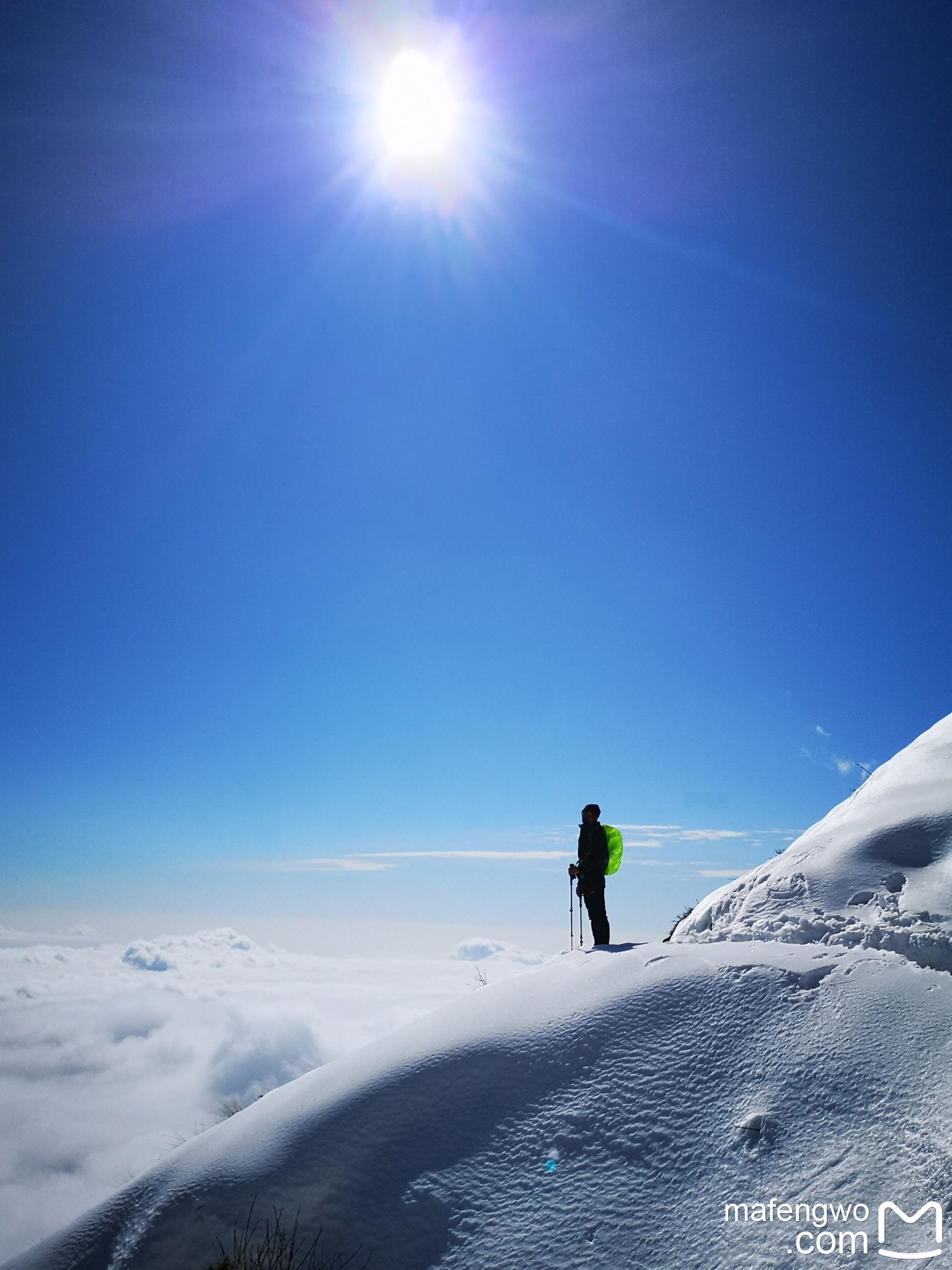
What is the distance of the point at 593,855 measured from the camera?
32.1 feet

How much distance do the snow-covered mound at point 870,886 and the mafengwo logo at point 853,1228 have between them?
220cm

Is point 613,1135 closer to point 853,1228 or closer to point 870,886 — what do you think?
point 853,1228

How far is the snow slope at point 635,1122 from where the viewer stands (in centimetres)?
340

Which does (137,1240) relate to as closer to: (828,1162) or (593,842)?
(828,1162)

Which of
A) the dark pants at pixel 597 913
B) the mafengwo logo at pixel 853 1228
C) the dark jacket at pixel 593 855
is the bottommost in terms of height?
the mafengwo logo at pixel 853 1228

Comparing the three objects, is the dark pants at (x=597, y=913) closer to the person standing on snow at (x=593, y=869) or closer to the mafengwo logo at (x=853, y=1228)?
Result: the person standing on snow at (x=593, y=869)

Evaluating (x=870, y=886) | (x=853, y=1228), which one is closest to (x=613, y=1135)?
(x=853, y=1228)

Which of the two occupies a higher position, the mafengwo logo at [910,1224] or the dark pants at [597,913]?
the dark pants at [597,913]

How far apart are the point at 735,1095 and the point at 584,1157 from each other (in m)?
1.06

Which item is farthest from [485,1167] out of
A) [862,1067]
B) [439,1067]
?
[862,1067]

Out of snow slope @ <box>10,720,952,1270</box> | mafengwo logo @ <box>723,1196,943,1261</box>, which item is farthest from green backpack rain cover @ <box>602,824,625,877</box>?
mafengwo logo @ <box>723,1196,943,1261</box>

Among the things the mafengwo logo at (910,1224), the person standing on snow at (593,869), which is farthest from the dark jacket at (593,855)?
the mafengwo logo at (910,1224)

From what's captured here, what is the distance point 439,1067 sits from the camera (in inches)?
203

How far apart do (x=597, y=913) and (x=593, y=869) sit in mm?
639
